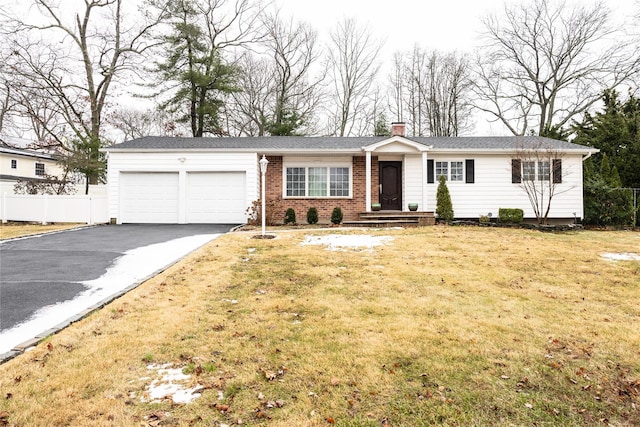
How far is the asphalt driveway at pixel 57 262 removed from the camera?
4.62 m

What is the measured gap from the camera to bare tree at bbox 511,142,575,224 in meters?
13.8

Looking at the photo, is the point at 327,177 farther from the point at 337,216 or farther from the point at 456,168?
the point at 456,168

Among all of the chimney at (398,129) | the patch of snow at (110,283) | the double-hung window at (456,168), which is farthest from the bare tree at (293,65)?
the patch of snow at (110,283)

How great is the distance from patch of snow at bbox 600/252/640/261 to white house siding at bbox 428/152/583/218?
7.05 meters

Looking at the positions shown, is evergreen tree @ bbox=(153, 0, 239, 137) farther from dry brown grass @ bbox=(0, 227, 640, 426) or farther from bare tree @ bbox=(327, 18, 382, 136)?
A: dry brown grass @ bbox=(0, 227, 640, 426)

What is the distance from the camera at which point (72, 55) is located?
21188 millimetres

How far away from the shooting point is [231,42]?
24.6 meters

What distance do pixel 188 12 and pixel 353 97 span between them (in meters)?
12.1

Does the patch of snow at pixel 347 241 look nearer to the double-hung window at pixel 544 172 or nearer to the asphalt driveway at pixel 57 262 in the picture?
the asphalt driveway at pixel 57 262

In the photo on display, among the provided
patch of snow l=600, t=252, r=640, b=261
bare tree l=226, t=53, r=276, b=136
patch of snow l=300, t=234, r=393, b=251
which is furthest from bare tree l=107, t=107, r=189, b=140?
patch of snow l=600, t=252, r=640, b=261

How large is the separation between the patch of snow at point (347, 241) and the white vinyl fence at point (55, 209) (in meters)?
9.69

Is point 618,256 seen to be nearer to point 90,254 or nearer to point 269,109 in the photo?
point 90,254

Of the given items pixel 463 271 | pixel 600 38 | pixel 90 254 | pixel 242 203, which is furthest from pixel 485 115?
pixel 90 254

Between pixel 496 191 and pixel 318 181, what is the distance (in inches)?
287
